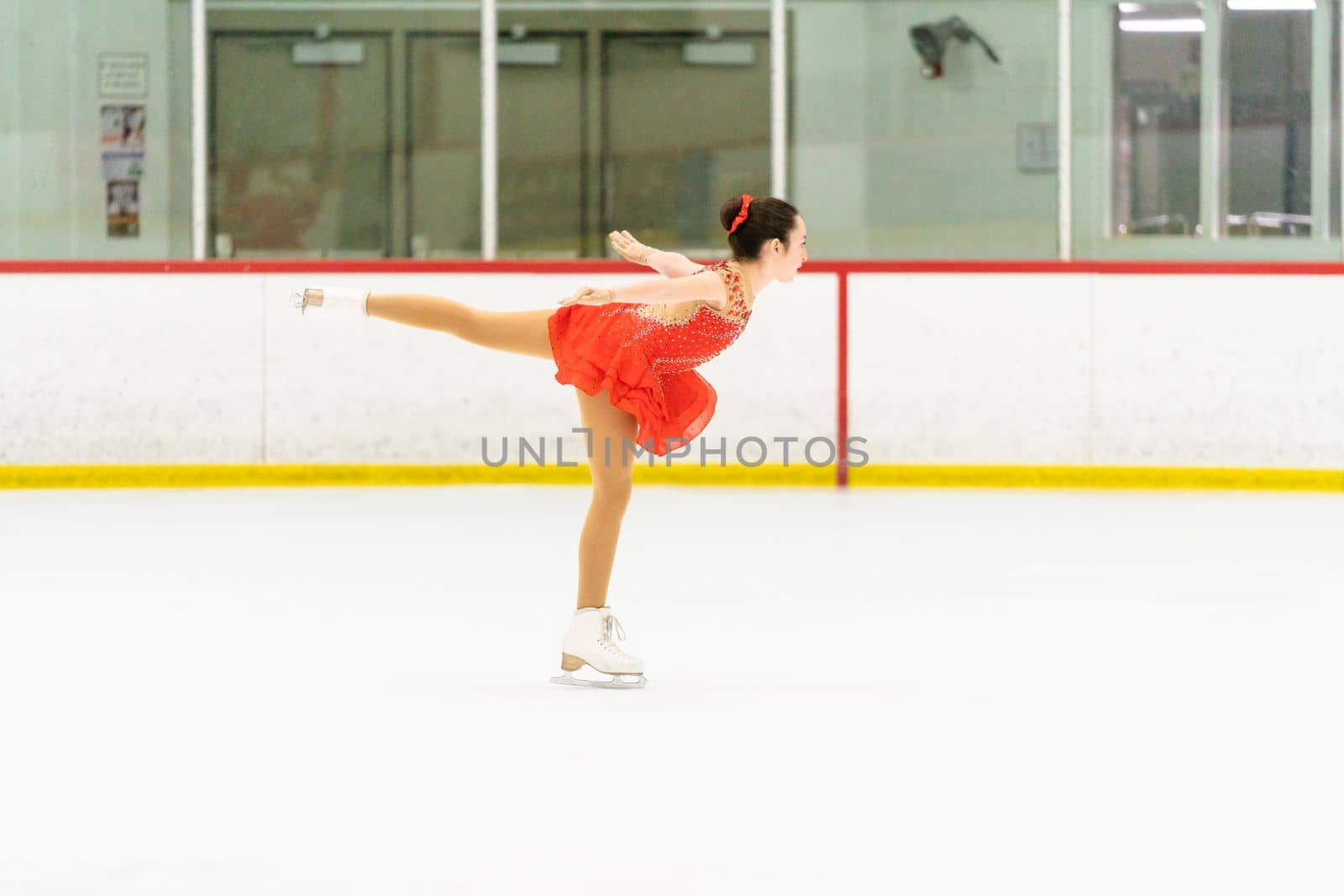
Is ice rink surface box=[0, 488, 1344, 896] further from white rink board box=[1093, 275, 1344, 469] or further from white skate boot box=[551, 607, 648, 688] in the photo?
white rink board box=[1093, 275, 1344, 469]

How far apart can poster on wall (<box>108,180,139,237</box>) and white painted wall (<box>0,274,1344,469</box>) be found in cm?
59

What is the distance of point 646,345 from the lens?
338cm

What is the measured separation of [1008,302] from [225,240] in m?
3.81

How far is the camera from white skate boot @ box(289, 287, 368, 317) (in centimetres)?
341

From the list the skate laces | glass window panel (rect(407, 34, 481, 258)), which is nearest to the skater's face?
the skate laces

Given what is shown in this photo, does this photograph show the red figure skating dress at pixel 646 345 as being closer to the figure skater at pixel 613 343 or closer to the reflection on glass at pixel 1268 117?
the figure skater at pixel 613 343

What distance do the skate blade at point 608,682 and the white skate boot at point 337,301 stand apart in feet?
2.81

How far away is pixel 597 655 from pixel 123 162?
5.75 meters

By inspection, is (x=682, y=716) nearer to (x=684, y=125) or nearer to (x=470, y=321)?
(x=470, y=321)

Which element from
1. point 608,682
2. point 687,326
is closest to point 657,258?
point 687,326

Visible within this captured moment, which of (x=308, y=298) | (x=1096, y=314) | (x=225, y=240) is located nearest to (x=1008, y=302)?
(x=1096, y=314)

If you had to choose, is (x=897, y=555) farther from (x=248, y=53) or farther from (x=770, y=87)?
(x=248, y=53)

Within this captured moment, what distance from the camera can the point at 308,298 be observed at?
343cm

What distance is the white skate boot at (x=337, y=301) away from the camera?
3414 millimetres
